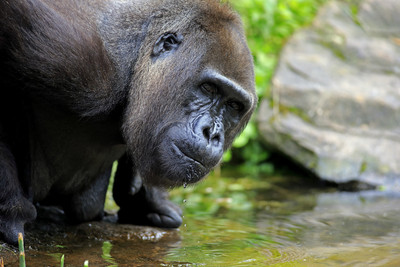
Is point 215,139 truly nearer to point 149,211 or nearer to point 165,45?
point 165,45

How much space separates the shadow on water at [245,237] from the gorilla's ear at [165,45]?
1.46m

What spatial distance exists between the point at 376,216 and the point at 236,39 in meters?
2.48

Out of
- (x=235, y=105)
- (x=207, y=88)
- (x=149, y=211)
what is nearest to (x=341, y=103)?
(x=149, y=211)

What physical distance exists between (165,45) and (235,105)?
2.24ft

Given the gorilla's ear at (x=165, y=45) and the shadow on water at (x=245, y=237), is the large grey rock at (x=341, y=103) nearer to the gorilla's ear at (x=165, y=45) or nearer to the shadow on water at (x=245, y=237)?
the shadow on water at (x=245, y=237)

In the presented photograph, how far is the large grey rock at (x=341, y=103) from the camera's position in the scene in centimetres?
809

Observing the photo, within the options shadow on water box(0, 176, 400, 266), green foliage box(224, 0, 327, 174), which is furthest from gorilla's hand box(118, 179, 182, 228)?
green foliage box(224, 0, 327, 174)

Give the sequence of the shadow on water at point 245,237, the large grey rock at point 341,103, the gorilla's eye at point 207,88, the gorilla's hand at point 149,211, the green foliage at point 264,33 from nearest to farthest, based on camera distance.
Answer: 1. the shadow on water at point 245,237
2. the gorilla's eye at point 207,88
3. the gorilla's hand at point 149,211
4. the large grey rock at point 341,103
5. the green foliage at point 264,33

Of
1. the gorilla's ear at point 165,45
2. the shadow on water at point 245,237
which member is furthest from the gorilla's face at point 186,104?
the shadow on water at point 245,237

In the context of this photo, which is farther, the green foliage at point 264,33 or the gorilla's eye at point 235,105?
the green foliage at point 264,33

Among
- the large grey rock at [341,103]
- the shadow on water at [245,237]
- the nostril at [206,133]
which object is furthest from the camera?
the large grey rock at [341,103]

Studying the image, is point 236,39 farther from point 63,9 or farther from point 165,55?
point 63,9

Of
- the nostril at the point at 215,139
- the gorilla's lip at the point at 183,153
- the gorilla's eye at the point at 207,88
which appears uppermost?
the gorilla's eye at the point at 207,88

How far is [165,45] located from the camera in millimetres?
4566
